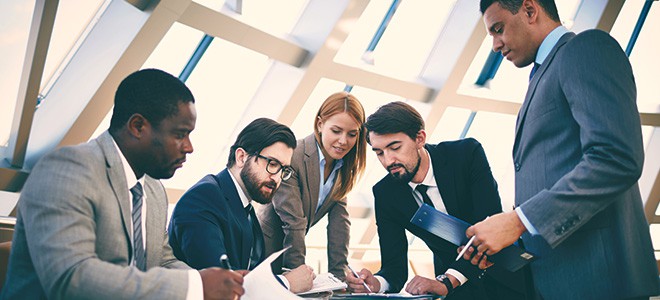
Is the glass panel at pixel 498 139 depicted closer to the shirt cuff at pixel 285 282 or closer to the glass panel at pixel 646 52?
the glass panel at pixel 646 52

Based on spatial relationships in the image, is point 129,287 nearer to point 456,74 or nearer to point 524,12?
point 524,12

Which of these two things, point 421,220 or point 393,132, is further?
point 393,132

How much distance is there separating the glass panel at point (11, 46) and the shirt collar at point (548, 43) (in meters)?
4.11

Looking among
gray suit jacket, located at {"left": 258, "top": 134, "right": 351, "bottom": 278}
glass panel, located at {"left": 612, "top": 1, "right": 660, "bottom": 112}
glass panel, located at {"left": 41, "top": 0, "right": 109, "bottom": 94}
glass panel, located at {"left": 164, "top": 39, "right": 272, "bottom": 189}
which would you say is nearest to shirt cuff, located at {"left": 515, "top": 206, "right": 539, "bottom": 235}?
gray suit jacket, located at {"left": 258, "top": 134, "right": 351, "bottom": 278}

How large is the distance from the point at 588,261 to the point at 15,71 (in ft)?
15.7

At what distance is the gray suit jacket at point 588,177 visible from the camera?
146 cm

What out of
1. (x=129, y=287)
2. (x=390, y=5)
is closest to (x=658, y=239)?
(x=390, y=5)

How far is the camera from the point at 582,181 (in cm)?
146

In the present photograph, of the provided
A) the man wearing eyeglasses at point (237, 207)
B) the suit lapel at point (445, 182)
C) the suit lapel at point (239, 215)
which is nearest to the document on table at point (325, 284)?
the man wearing eyeglasses at point (237, 207)

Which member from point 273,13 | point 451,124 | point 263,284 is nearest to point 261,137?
point 263,284

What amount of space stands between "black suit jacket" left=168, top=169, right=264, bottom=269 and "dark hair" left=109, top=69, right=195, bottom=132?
0.55 meters

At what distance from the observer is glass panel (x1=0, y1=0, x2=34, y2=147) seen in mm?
4473

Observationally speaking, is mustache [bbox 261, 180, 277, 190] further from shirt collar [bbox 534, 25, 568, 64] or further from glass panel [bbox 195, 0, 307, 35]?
glass panel [bbox 195, 0, 307, 35]

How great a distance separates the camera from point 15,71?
479 centimetres
